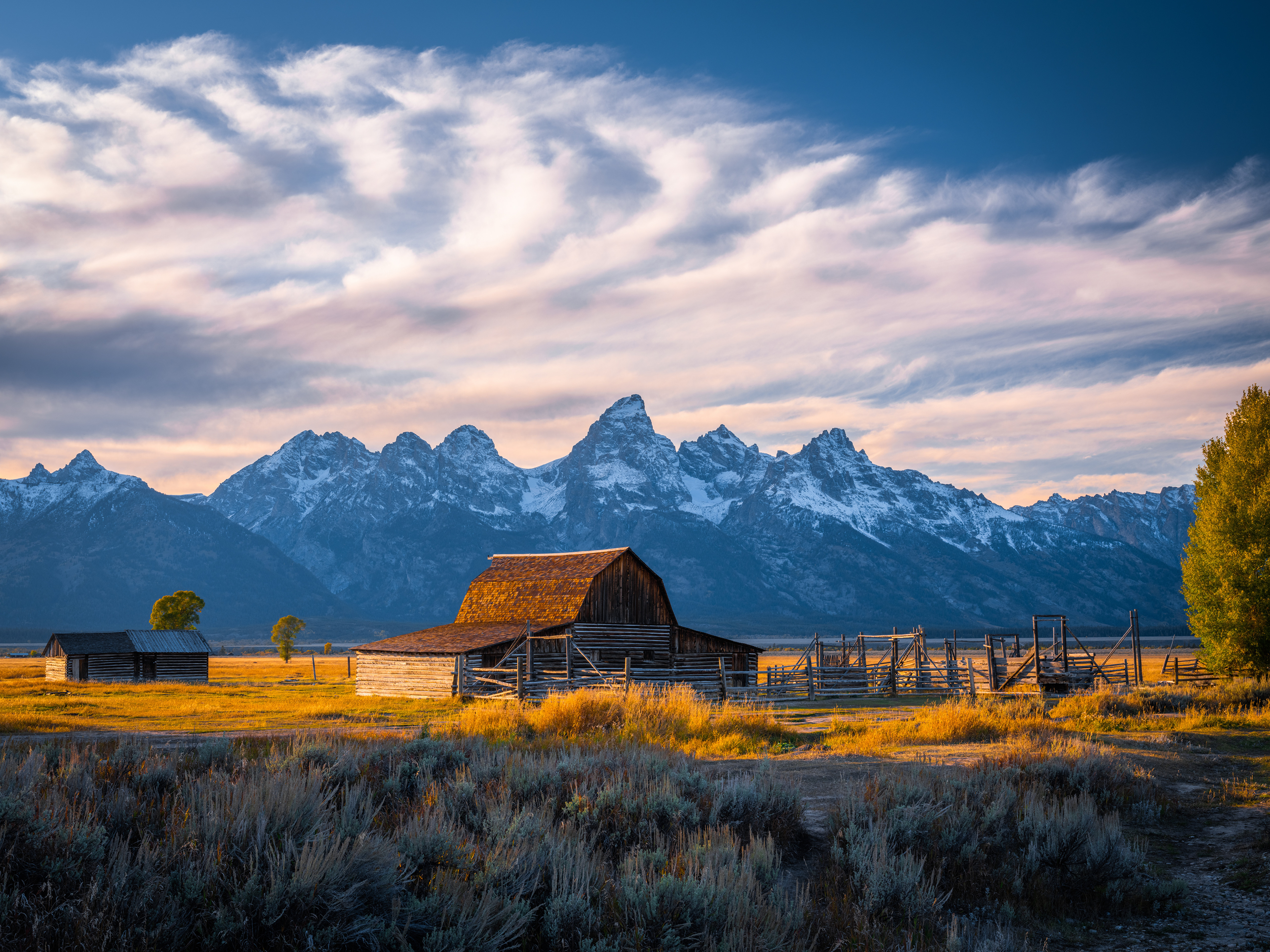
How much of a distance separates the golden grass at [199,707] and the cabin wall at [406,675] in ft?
2.81

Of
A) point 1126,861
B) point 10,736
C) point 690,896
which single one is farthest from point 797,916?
point 10,736

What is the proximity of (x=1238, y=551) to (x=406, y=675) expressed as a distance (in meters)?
30.5

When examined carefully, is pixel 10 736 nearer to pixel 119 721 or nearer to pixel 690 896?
pixel 119 721

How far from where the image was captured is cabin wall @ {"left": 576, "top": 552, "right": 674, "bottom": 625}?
36750 millimetres

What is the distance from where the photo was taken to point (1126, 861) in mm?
7750

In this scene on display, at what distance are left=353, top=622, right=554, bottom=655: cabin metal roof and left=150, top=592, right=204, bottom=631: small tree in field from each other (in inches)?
1178

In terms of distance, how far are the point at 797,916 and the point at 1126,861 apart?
392 centimetres

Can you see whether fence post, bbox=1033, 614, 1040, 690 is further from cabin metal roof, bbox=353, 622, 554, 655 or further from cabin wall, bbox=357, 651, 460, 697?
cabin wall, bbox=357, 651, 460, 697

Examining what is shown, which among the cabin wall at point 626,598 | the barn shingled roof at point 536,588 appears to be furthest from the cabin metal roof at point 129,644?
the cabin wall at point 626,598

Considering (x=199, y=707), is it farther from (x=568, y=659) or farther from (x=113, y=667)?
(x=113, y=667)

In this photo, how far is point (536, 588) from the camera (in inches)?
1547

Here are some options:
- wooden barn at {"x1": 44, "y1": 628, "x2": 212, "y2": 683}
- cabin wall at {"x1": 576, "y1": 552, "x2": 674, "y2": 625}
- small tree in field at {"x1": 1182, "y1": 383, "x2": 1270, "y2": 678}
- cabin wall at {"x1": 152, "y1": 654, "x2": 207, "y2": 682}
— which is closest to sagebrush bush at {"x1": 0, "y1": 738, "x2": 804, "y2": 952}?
small tree in field at {"x1": 1182, "y1": 383, "x2": 1270, "y2": 678}

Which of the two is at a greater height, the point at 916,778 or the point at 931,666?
the point at 916,778

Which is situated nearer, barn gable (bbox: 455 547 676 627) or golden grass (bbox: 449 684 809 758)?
golden grass (bbox: 449 684 809 758)
